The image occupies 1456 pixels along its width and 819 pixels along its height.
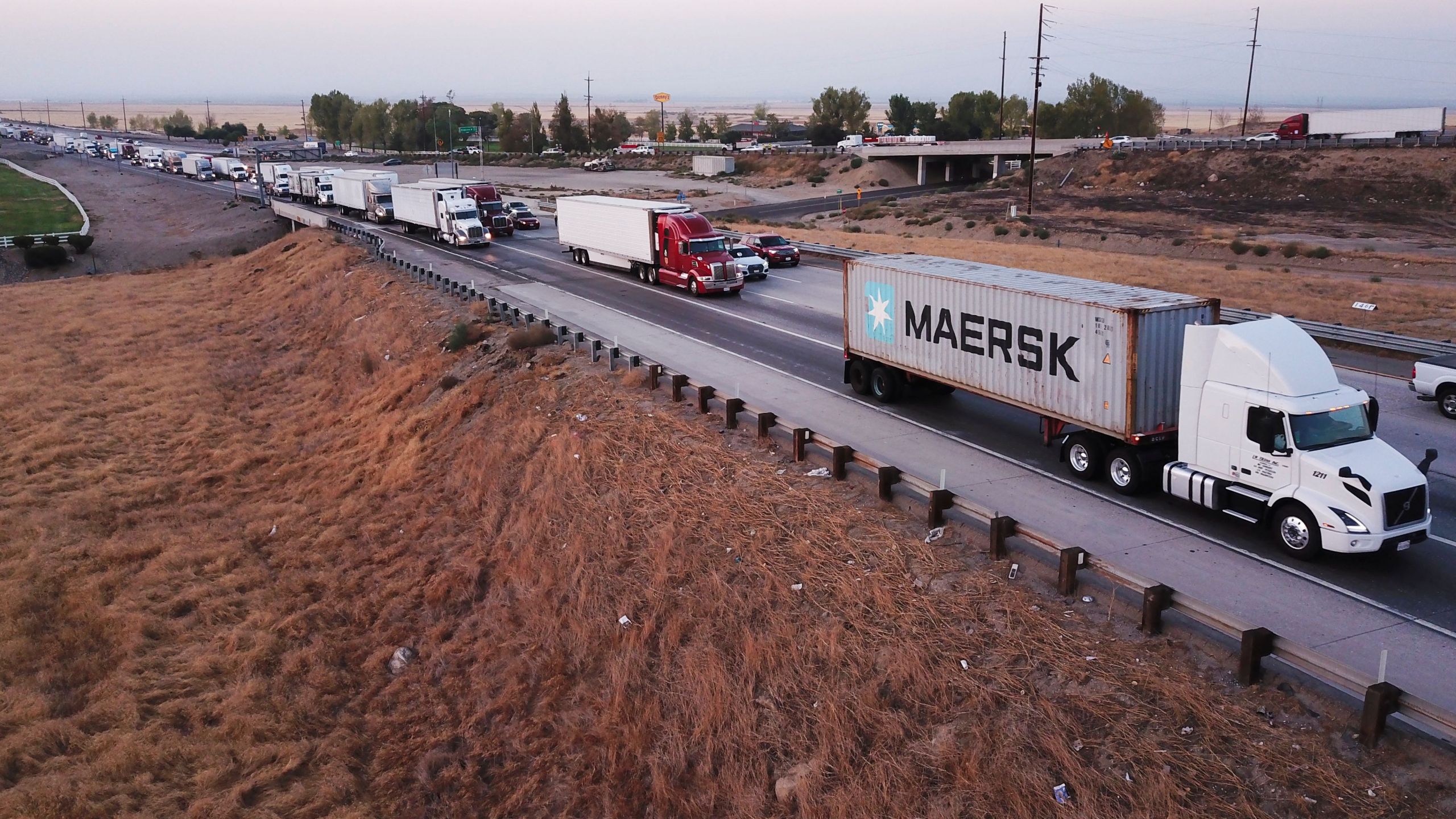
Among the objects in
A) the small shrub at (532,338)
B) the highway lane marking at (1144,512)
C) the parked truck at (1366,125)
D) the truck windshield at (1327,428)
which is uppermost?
the parked truck at (1366,125)

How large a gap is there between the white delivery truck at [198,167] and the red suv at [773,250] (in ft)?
369

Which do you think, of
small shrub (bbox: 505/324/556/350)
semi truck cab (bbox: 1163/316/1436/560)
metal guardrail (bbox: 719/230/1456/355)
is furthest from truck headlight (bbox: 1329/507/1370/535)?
small shrub (bbox: 505/324/556/350)

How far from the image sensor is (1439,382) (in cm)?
2033

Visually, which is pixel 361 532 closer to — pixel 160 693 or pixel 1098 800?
pixel 160 693

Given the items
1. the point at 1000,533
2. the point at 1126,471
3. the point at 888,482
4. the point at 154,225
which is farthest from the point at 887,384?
the point at 154,225

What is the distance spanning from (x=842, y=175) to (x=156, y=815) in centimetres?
10413

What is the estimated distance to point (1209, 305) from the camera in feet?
53.9

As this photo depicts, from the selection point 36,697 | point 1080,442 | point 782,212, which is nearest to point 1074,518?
point 1080,442

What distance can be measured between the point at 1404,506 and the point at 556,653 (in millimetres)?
12118

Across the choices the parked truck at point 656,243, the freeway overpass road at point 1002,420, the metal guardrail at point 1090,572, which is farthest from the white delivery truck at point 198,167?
the metal guardrail at point 1090,572

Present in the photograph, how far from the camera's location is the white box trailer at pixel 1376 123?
267ft

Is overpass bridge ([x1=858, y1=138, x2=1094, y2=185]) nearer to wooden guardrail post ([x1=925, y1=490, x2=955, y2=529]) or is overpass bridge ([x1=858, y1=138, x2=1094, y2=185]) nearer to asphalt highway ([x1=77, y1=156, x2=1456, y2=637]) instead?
asphalt highway ([x1=77, y1=156, x2=1456, y2=637])

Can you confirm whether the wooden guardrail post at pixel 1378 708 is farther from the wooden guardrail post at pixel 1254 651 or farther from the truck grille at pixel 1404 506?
the truck grille at pixel 1404 506

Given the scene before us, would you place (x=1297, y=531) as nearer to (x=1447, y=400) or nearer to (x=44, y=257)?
(x=1447, y=400)
